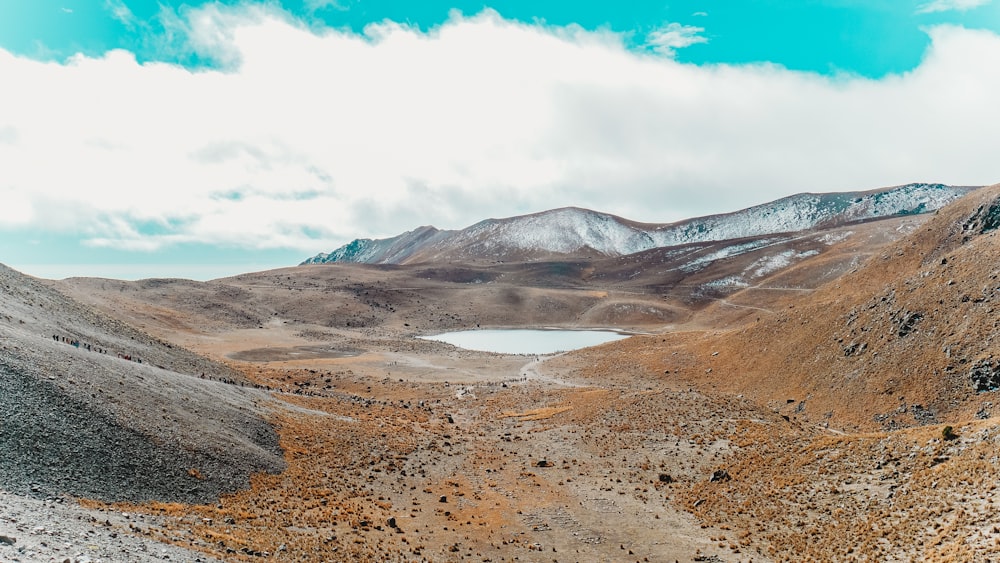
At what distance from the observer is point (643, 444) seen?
37.6 m

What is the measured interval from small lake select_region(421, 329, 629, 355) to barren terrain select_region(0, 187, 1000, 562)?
3138cm

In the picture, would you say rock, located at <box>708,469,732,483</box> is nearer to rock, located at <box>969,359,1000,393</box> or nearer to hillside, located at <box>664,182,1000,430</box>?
hillside, located at <box>664,182,1000,430</box>

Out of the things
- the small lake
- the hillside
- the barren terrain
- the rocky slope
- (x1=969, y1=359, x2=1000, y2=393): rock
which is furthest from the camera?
the small lake

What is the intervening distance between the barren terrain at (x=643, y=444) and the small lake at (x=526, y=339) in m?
31.4

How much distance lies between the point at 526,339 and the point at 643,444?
9252 cm

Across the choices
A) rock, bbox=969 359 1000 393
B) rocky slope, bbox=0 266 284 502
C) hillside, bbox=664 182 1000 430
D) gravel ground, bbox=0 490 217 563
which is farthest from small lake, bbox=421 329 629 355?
gravel ground, bbox=0 490 217 563

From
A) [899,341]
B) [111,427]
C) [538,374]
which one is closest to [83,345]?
[111,427]

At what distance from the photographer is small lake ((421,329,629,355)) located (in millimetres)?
115625

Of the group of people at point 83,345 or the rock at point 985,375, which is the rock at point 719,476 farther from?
the group of people at point 83,345

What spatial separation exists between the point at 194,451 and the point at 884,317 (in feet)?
183

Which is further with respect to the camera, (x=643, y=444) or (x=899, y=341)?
(x=899, y=341)

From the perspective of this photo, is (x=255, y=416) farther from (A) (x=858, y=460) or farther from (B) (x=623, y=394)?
(A) (x=858, y=460)

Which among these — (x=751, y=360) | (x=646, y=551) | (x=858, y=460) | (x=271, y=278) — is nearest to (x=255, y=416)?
(x=646, y=551)

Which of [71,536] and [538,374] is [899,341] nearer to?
[538,374]
